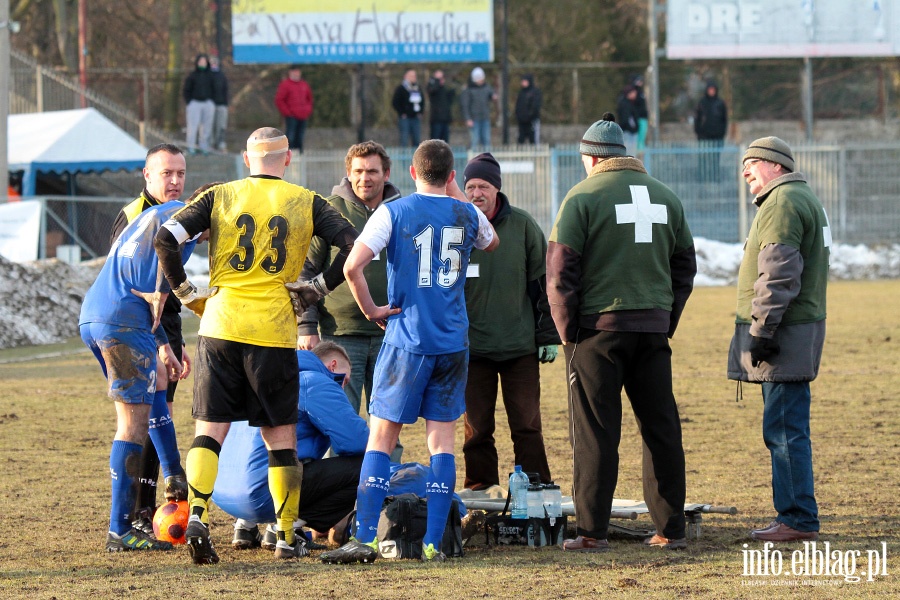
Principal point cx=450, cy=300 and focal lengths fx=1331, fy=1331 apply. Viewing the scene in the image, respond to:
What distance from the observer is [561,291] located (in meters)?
6.48

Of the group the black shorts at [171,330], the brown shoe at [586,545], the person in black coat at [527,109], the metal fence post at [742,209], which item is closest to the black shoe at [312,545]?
the black shorts at [171,330]

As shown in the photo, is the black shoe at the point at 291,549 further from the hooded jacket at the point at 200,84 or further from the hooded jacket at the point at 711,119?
the hooded jacket at the point at 711,119

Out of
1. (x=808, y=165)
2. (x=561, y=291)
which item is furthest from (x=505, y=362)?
(x=808, y=165)

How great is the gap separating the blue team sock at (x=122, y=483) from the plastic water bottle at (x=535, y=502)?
1.99 m

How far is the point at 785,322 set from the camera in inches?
265

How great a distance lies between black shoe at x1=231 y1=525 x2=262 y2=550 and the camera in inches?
264

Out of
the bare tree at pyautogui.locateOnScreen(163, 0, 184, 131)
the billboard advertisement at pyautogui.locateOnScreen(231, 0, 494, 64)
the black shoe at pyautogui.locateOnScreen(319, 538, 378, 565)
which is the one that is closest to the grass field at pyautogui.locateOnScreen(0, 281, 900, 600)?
the black shoe at pyautogui.locateOnScreen(319, 538, 378, 565)

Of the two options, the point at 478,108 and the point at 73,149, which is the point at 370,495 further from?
the point at 478,108

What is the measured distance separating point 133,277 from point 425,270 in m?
1.50

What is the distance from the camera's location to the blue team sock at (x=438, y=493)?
628 centimetres

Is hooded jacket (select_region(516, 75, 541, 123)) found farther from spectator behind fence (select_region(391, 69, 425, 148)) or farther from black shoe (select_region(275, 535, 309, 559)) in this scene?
black shoe (select_region(275, 535, 309, 559))

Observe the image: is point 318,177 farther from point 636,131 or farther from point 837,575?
point 837,575

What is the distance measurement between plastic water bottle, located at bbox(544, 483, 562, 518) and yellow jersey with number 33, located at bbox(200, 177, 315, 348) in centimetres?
156

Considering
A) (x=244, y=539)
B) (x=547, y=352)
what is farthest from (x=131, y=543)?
(x=547, y=352)
